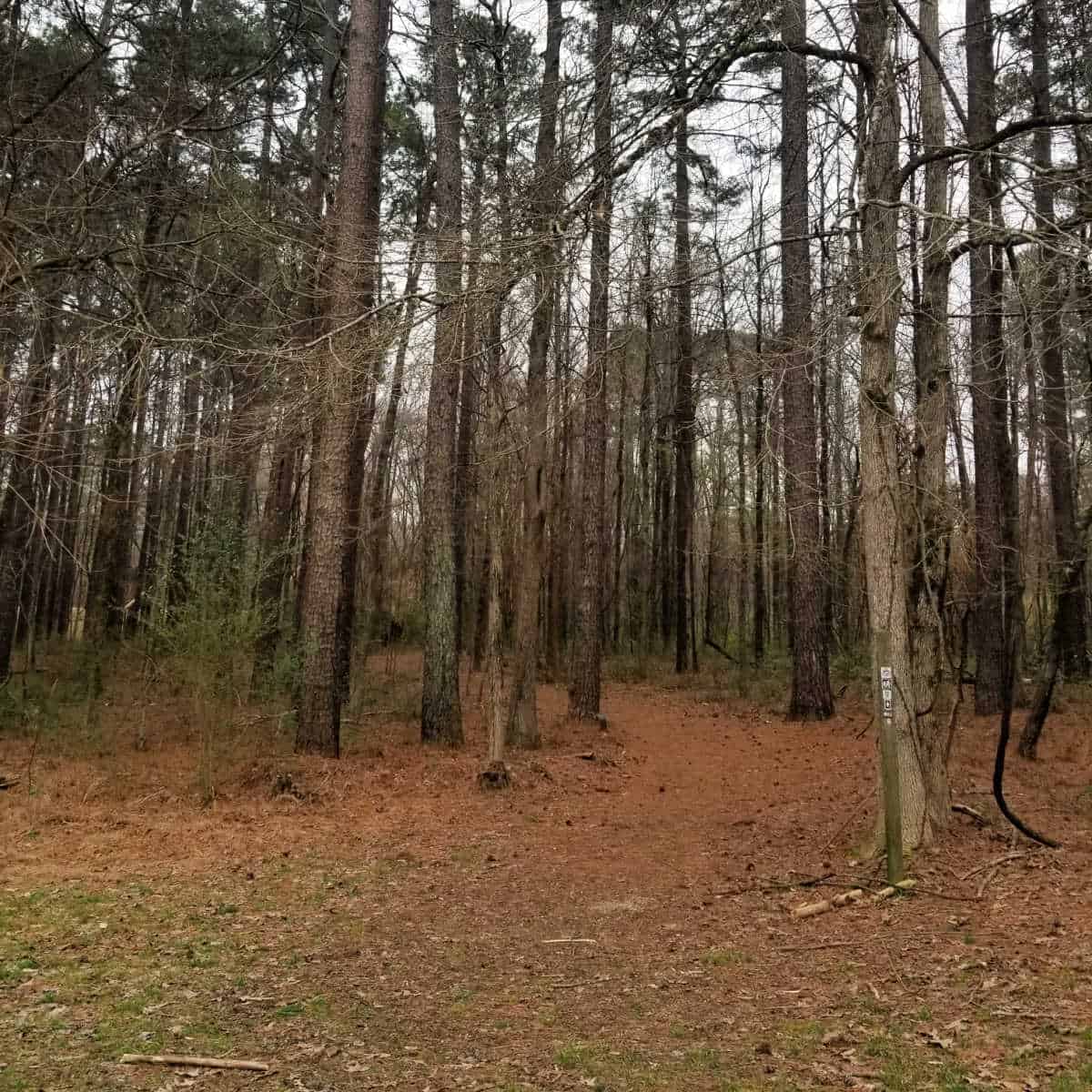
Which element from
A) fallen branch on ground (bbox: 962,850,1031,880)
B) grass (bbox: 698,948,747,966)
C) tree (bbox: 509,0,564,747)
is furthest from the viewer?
tree (bbox: 509,0,564,747)

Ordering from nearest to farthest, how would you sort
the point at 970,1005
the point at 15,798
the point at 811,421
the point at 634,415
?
the point at 970,1005, the point at 15,798, the point at 811,421, the point at 634,415

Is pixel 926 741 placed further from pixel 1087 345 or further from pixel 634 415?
pixel 634 415

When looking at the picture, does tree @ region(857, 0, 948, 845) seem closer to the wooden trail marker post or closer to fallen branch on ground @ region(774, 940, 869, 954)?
the wooden trail marker post

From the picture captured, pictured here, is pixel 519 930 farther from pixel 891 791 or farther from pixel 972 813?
pixel 972 813

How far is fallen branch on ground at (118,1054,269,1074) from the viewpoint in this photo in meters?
3.43

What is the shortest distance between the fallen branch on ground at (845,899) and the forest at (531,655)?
1.4 inches

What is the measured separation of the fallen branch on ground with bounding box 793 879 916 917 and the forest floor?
0.08 m

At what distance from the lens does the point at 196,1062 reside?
3453mm

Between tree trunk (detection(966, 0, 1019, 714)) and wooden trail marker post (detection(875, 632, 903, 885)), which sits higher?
tree trunk (detection(966, 0, 1019, 714))

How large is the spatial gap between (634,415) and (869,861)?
71.1ft

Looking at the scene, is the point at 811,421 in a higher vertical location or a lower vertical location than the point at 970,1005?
higher

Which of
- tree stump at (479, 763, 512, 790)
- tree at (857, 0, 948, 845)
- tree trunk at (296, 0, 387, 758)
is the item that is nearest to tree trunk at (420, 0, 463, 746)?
tree trunk at (296, 0, 387, 758)

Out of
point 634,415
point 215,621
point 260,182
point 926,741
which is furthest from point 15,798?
point 634,415

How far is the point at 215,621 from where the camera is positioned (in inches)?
342
